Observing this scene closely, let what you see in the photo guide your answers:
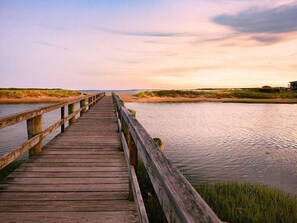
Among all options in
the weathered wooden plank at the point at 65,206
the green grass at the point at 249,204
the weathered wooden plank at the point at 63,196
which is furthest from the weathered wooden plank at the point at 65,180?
the green grass at the point at 249,204

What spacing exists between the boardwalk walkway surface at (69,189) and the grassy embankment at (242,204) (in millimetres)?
1071

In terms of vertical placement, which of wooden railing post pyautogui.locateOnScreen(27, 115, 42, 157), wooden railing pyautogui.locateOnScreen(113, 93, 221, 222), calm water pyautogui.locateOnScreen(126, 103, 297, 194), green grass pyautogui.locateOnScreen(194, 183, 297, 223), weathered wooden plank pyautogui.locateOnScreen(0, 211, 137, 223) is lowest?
calm water pyautogui.locateOnScreen(126, 103, 297, 194)

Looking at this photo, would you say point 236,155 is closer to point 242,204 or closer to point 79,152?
point 242,204

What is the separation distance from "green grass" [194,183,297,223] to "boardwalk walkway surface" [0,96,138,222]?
227cm

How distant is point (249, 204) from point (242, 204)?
150mm

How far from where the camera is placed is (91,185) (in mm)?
4480

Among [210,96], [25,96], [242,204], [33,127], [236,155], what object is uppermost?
[33,127]

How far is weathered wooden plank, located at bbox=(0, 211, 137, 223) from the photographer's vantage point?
329 centimetres

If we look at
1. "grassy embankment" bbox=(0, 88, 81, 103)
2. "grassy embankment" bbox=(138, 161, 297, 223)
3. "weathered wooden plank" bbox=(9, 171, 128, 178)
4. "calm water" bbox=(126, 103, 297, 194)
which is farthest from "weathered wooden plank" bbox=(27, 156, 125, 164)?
"grassy embankment" bbox=(0, 88, 81, 103)

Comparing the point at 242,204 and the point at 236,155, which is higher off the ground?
the point at 242,204

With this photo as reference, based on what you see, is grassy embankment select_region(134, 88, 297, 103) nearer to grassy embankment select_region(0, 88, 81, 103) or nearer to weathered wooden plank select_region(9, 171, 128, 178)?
grassy embankment select_region(0, 88, 81, 103)

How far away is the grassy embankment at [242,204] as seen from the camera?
551cm

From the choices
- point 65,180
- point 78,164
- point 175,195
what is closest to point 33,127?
point 78,164

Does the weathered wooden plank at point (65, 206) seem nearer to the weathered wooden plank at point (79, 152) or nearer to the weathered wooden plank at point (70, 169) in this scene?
the weathered wooden plank at point (70, 169)
